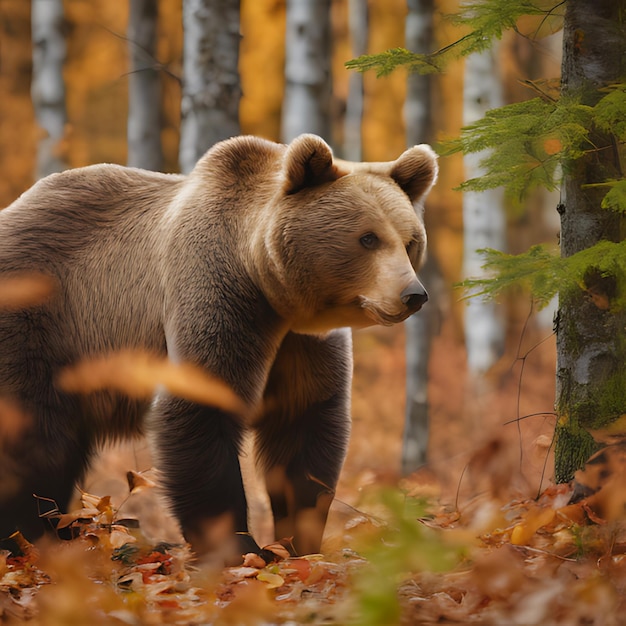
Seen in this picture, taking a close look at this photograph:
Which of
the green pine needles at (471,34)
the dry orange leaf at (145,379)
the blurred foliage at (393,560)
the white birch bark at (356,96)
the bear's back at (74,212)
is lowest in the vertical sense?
the blurred foliage at (393,560)

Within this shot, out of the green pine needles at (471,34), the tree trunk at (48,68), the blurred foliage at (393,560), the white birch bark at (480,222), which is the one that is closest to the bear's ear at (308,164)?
the green pine needles at (471,34)

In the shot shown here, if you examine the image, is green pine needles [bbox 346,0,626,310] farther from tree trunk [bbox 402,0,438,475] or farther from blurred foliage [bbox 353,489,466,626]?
tree trunk [bbox 402,0,438,475]

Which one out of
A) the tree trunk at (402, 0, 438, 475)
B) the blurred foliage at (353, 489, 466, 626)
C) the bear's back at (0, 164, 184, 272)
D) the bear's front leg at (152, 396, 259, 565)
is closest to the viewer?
the blurred foliage at (353, 489, 466, 626)

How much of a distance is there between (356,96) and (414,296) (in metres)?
13.5

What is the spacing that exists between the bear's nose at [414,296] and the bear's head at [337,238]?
10 centimetres

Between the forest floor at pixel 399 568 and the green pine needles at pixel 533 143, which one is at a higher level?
the green pine needles at pixel 533 143

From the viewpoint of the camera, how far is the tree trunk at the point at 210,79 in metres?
6.45

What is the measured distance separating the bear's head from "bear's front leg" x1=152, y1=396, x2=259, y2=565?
665 mm

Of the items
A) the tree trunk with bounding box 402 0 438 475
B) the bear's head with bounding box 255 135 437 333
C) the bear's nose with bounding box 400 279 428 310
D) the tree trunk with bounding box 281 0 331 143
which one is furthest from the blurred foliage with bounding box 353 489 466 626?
the tree trunk with bounding box 402 0 438 475

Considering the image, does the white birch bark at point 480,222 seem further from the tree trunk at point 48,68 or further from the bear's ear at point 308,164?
the bear's ear at point 308,164

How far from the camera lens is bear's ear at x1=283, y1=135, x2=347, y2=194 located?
4020 millimetres

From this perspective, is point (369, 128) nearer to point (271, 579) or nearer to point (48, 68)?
point (48, 68)

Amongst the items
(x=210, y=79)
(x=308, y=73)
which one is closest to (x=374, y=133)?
(x=308, y=73)

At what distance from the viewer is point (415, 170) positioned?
4.30 meters
